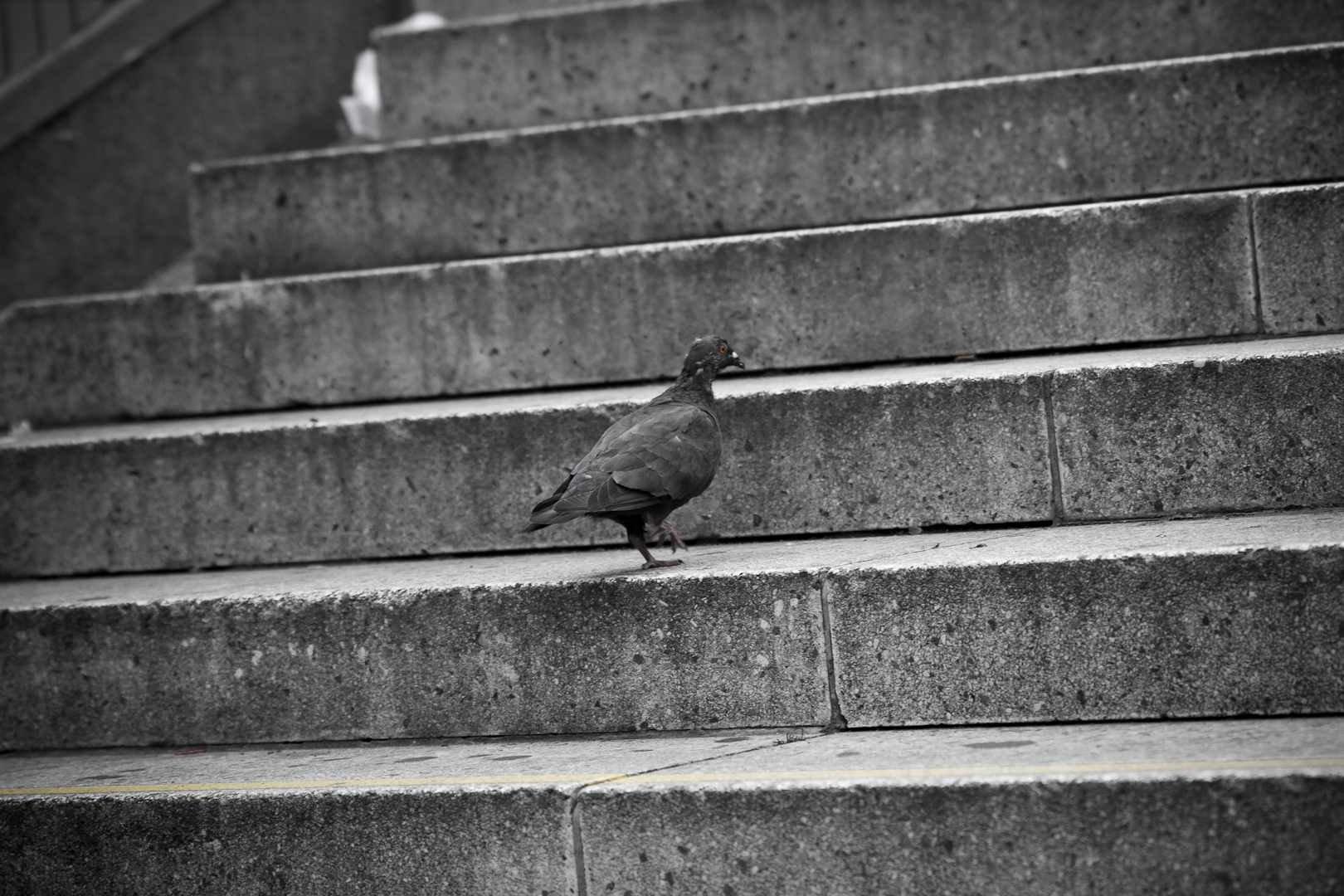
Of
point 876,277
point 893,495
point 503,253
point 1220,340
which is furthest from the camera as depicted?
point 503,253

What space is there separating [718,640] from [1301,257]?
2489 millimetres

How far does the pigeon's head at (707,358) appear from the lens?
4324 millimetres

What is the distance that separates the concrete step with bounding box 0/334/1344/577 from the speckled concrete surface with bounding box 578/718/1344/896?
1.00 meters

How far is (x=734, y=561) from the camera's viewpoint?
406cm

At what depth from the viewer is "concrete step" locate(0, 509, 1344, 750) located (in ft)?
11.1

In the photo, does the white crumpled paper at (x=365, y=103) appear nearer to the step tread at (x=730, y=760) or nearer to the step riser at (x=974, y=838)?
the step tread at (x=730, y=760)

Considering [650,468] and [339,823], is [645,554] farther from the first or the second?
[339,823]

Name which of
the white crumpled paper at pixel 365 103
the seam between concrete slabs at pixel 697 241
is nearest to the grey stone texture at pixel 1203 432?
the seam between concrete slabs at pixel 697 241

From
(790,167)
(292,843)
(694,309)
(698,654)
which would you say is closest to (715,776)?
(698,654)

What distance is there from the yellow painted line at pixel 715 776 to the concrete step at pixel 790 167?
3032mm

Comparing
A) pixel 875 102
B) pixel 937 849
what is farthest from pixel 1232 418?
pixel 875 102

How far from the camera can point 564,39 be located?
265 inches

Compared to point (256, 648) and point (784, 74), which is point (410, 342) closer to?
point (256, 648)

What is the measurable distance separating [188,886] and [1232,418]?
10.9 ft
